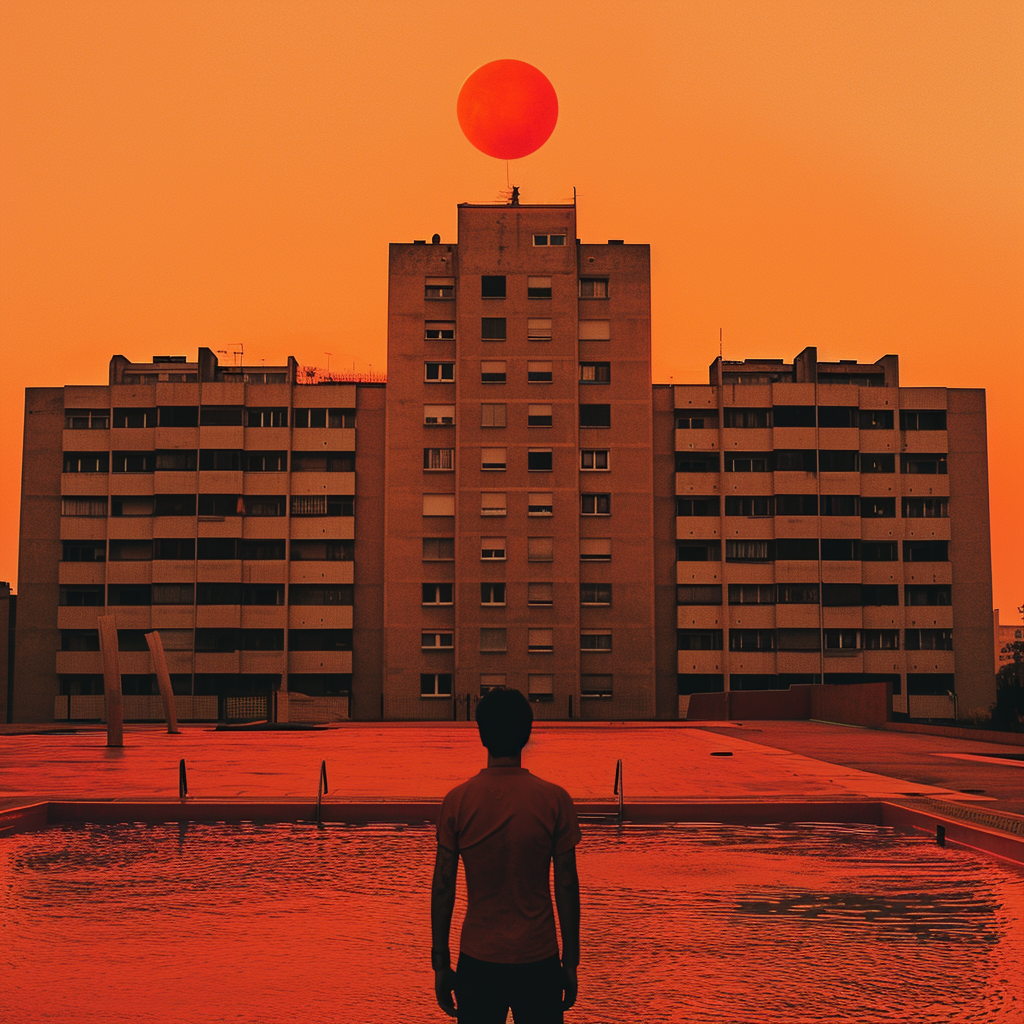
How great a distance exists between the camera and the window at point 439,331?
73.8 meters

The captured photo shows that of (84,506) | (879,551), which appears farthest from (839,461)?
(84,506)

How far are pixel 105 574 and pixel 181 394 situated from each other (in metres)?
11.7

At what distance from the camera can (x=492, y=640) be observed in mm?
70375

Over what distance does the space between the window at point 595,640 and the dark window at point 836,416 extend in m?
A: 19.1

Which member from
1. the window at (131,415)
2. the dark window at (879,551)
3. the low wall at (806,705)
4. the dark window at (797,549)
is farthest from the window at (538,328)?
the low wall at (806,705)

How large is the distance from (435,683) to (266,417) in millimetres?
19465

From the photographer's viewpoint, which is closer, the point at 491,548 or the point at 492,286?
the point at 491,548

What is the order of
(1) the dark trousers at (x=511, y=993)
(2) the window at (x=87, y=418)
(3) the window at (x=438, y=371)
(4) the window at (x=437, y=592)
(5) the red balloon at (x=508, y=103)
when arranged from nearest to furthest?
(1) the dark trousers at (x=511, y=993) → (5) the red balloon at (x=508, y=103) → (4) the window at (x=437, y=592) → (3) the window at (x=438, y=371) → (2) the window at (x=87, y=418)

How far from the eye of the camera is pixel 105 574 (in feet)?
247

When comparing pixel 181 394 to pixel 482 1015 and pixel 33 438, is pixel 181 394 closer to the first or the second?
pixel 33 438

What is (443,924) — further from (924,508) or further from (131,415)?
(924,508)

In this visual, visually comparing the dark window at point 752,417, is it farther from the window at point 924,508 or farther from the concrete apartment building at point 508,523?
the window at point 924,508

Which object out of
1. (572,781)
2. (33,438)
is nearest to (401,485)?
(33,438)

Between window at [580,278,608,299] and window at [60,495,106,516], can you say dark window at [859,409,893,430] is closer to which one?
window at [580,278,608,299]
